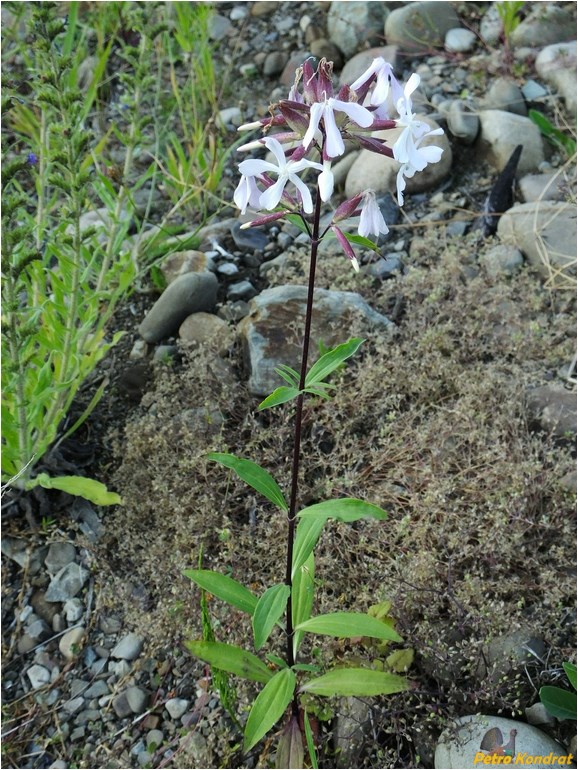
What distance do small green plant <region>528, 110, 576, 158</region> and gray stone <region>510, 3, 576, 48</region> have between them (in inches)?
33.8

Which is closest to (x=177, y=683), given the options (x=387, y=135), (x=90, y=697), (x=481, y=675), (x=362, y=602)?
(x=90, y=697)

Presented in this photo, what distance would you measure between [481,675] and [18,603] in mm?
1696

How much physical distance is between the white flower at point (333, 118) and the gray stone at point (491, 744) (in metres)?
1.61

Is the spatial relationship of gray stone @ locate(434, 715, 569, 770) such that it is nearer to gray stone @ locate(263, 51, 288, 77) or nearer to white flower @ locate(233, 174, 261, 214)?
white flower @ locate(233, 174, 261, 214)

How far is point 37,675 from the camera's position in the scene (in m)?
2.58

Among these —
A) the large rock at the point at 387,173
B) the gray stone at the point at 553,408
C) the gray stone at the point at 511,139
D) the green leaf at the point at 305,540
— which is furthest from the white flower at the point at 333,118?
the gray stone at the point at 511,139

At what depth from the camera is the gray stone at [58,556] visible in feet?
9.30

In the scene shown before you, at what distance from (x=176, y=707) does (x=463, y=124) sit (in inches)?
139

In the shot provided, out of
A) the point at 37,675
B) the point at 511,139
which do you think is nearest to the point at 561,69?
the point at 511,139

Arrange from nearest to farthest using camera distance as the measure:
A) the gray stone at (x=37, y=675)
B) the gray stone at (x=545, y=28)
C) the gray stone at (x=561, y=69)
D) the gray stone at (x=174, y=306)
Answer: the gray stone at (x=37, y=675) < the gray stone at (x=174, y=306) < the gray stone at (x=561, y=69) < the gray stone at (x=545, y=28)

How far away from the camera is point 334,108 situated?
1.42 metres

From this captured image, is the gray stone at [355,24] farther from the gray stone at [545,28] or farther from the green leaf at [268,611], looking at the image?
the green leaf at [268,611]

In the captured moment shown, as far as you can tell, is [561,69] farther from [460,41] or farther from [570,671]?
[570,671]

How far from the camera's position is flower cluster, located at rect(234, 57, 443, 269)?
1.39 metres
